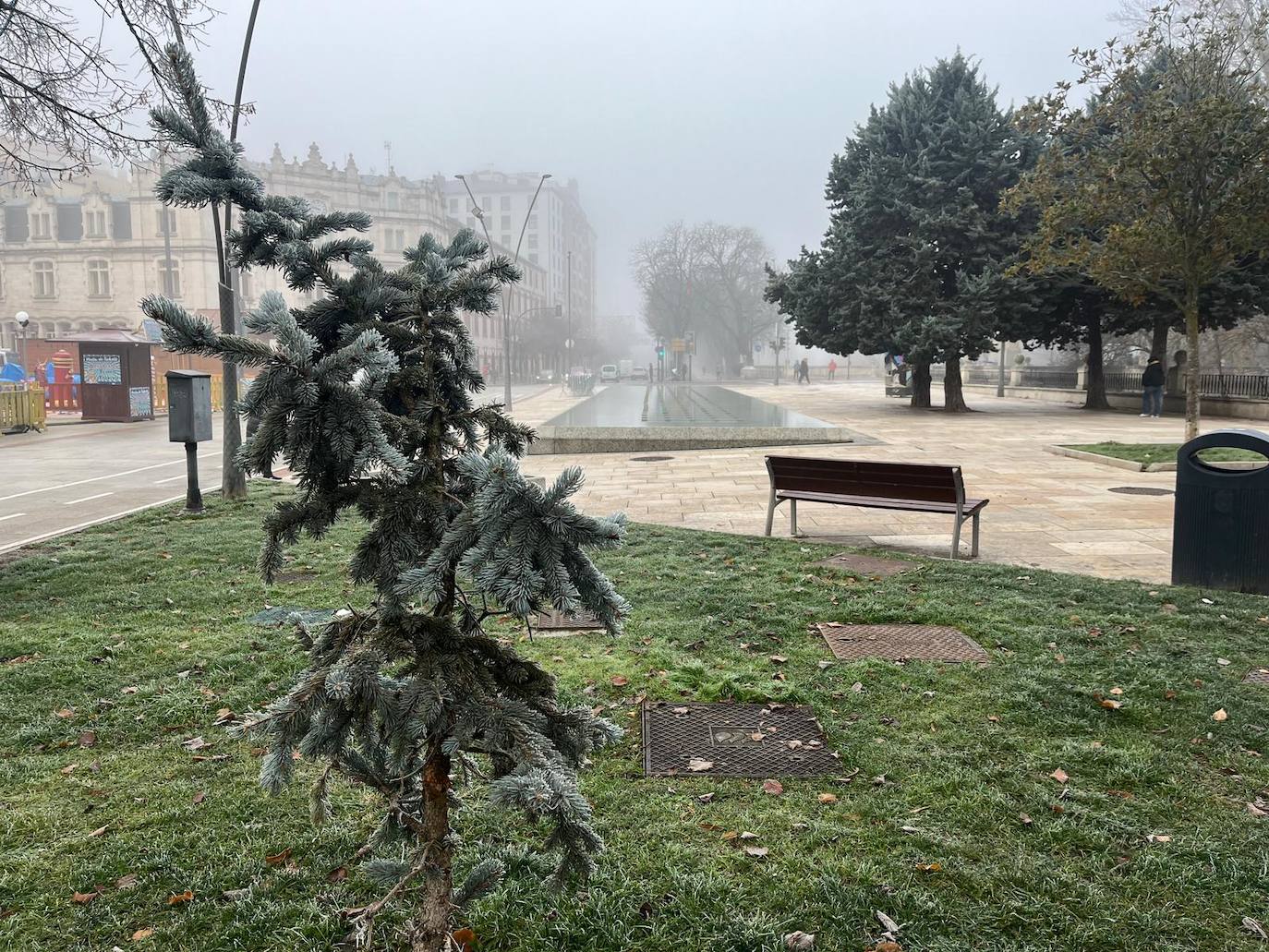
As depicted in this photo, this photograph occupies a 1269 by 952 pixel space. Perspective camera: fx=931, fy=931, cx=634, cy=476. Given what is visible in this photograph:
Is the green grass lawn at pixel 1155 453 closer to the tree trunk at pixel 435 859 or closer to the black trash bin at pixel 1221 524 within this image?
the black trash bin at pixel 1221 524

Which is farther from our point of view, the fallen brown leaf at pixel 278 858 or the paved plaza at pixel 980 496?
the paved plaza at pixel 980 496

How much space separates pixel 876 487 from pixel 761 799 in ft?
17.1

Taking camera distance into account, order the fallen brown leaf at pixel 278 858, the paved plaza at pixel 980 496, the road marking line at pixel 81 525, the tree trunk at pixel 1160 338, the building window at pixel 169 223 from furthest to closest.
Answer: the building window at pixel 169 223 < the tree trunk at pixel 1160 338 < the road marking line at pixel 81 525 < the paved plaza at pixel 980 496 < the fallen brown leaf at pixel 278 858

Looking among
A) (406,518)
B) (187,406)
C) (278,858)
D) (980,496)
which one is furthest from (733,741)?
(187,406)

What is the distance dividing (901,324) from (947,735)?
25.4 metres

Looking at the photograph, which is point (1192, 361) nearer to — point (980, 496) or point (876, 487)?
point (980, 496)

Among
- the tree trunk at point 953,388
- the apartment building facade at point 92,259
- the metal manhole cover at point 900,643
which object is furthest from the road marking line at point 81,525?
the apartment building facade at point 92,259

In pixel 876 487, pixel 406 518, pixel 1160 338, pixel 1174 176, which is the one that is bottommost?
pixel 876 487

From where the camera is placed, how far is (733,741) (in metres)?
4.17

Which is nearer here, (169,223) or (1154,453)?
(1154,453)

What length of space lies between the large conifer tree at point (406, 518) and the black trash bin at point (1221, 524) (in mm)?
5895

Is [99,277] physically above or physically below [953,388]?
above

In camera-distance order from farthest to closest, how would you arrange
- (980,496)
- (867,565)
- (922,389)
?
1. (922,389)
2. (980,496)
3. (867,565)

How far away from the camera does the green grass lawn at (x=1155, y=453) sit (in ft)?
47.8
